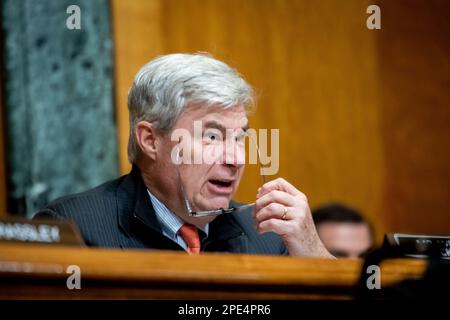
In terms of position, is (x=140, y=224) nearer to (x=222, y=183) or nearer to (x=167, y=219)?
(x=167, y=219)

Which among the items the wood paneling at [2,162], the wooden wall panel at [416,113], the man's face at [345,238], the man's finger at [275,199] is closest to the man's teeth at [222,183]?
the man's finger at [275,199]

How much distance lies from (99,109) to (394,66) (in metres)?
1.30

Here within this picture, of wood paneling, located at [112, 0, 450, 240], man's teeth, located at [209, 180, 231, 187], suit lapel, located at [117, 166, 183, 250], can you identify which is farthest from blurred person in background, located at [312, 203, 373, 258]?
suit lapel, located at [117, 166, 183, 250]

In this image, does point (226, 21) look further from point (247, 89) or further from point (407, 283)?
point (407, 283)

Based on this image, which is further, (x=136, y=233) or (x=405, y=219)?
(x=405, y=219)

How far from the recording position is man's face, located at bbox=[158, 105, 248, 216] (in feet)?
7.53

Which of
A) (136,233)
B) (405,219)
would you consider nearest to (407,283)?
(136,233)

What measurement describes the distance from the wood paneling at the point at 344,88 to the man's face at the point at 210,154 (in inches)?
43.5

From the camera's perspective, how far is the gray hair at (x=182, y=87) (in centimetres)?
228

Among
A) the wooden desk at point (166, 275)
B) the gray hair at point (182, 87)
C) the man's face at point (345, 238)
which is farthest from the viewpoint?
the man's face at point (345, 238)

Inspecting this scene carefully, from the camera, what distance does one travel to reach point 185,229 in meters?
2.29

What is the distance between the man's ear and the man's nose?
0.17 m

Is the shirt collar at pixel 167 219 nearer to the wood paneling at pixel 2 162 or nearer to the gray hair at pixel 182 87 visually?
the gray hair at pixel 182 87

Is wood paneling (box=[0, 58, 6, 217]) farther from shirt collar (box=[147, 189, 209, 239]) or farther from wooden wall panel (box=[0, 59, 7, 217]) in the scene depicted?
shirt collar (box=[147, 189, 209, 239])
